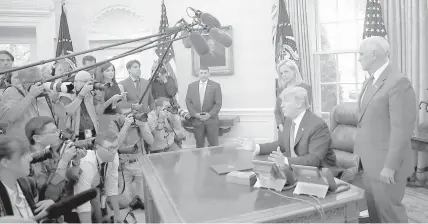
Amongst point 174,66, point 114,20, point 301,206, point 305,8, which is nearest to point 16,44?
point 114,20

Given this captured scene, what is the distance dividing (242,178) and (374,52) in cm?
118

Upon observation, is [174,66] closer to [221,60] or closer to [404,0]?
[221,60]

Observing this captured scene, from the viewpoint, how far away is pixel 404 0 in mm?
4621

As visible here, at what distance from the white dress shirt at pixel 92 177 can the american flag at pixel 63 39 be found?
11.7ft

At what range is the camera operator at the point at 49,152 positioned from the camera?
2.41 m

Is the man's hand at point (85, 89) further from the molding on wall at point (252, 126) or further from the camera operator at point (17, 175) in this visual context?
the molding on wall at point (252, 126)

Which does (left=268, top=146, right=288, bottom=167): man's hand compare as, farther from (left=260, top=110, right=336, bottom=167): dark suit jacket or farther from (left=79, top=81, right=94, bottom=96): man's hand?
(left=79, top=81, right=94, bottom=96): man's hand

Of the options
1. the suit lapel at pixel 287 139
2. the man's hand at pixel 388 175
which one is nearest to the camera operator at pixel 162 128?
the suit lapel at pixel 287 139

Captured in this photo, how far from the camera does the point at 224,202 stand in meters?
1.82

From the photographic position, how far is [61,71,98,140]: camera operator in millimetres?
3465

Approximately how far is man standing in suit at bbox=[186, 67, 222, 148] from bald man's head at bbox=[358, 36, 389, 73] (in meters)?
3.35

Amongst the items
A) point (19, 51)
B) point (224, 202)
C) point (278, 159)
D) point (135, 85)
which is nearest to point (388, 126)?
point (278, 159)

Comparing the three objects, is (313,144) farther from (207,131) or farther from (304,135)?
(207,131)

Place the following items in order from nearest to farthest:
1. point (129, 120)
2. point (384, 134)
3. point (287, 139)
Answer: point (384, 134), point (287, 139), point (129, 120)
